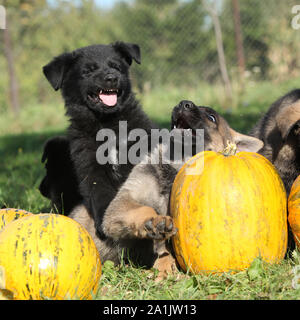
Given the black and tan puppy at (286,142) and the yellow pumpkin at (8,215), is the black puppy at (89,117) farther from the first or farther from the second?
the black and tan puppy at (286,142)

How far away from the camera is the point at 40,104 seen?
1133cm

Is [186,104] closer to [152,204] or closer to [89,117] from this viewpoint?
[152,204]

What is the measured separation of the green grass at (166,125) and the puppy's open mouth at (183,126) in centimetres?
96

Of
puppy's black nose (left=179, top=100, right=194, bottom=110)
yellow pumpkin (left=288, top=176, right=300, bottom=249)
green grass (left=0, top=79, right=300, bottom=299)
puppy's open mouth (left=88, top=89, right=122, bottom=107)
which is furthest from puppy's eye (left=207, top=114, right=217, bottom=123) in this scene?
green grass (left=0, top=79, right=300, bottom=299)

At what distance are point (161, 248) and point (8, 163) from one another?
3.96m

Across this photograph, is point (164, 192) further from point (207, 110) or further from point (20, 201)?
point (20, 201)

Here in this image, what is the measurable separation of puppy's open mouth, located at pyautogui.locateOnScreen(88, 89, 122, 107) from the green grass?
1.12 metres

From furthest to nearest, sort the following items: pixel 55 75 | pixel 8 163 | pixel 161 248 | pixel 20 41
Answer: pixel 20 41 → pixel 8 163 → pixel 55 75 → pixel 161 248

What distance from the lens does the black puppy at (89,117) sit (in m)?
3.32

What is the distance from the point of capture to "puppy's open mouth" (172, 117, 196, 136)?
9.66ft

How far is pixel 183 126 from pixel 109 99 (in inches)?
37.8

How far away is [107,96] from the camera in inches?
148

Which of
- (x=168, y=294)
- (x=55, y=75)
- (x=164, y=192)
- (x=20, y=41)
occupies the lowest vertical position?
(x=168, y=294)

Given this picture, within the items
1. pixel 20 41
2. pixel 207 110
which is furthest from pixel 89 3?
pixel 207 110
